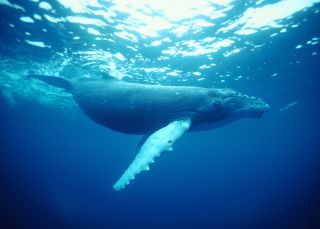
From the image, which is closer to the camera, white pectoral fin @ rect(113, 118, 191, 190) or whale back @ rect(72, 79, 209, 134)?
white pectoral fin @ rect(113, 118, 191, 190)

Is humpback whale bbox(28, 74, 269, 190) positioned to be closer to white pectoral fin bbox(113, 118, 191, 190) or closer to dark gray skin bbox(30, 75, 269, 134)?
dark gray skin bbox(30, 75, 269, 134)

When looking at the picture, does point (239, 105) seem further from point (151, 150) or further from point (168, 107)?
point (151, 150)

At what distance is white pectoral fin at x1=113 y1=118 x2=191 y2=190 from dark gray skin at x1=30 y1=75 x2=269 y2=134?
82cm

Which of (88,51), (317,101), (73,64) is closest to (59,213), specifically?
(73,64)

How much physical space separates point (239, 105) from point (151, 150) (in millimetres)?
3022

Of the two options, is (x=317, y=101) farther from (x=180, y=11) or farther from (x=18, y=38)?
(x=18, y=38)

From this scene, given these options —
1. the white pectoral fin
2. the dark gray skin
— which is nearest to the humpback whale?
the dark gray skin

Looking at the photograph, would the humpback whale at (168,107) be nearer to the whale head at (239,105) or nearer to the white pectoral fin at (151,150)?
the whale head at (239,105)

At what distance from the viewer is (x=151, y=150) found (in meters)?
5.09

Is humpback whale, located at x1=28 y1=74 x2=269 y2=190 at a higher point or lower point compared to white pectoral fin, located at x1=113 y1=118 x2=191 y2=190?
higher

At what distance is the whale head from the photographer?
21.5ft

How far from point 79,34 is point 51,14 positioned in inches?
74.4

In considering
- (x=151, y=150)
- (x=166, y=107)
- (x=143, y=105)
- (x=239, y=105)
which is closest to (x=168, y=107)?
(x=166, y=107)

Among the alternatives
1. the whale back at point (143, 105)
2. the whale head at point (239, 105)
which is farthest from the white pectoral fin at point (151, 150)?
the whale head at point (239, 105)
